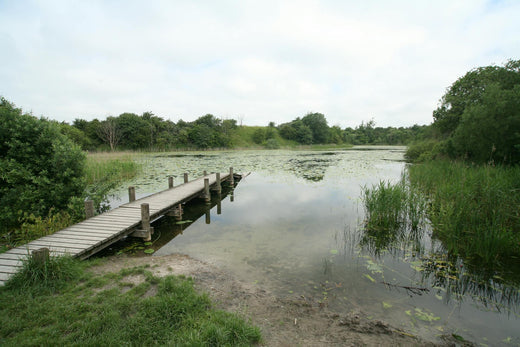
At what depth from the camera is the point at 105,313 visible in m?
2.89

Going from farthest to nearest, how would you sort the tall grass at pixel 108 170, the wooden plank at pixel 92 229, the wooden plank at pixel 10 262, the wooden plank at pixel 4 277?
the tall grass at pixel 108 170 < the wooden plank at pixel 92 229 < the wooden plank at pixel 10 262 < the wooden plank at pixel 4 277

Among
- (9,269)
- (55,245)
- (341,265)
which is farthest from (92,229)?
(341,265)

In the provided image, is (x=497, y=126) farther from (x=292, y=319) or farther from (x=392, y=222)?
(x=292, y=319)

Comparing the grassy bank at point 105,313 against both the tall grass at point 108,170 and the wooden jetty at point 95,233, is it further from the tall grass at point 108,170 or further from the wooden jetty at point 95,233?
the tall grass at point 108,170

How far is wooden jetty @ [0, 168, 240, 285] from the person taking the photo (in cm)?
400

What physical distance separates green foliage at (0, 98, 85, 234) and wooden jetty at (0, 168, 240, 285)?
840 millimetres

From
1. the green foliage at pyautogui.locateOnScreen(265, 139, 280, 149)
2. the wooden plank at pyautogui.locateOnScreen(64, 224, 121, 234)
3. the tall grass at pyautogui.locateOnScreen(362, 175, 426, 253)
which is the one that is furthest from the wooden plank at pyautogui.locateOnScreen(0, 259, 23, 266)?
the green foliage at pyautogui.locateOnScreen(265, 139, 280, 149)

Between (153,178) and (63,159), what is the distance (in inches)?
362

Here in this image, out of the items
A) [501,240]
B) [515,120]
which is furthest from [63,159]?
[515,120]

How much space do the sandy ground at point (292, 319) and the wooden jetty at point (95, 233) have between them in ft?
2.26

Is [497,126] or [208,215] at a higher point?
[497,126]

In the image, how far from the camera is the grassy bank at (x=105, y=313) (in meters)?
2.51

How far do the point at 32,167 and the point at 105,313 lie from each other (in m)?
4.94

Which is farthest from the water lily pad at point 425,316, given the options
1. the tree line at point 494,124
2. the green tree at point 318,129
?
the green tree at point 318,129
